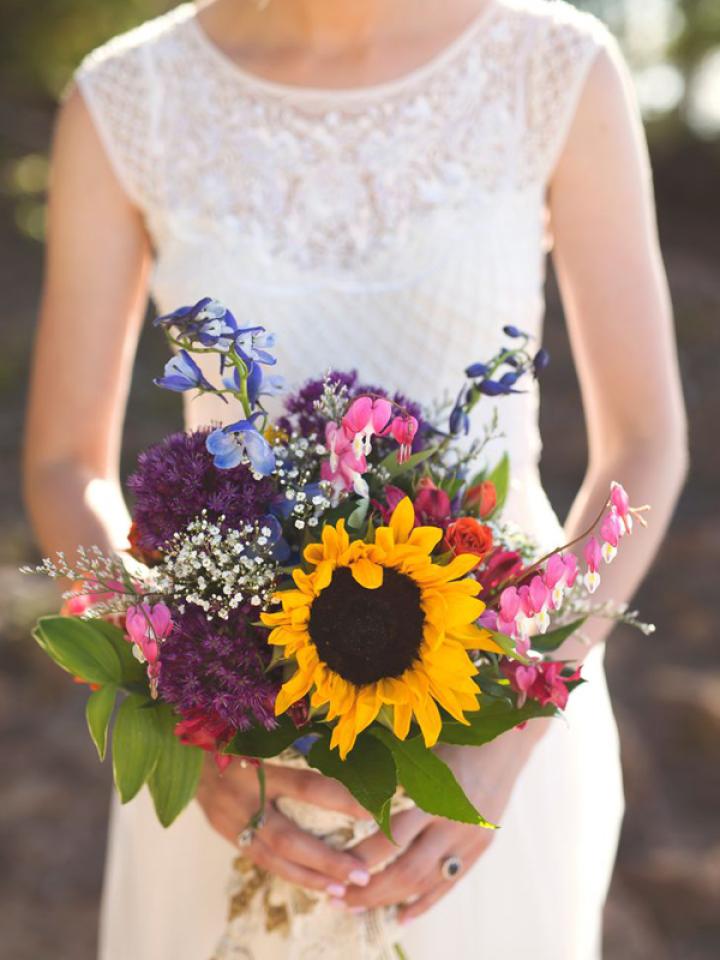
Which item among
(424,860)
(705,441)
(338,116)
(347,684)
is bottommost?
(705,441)

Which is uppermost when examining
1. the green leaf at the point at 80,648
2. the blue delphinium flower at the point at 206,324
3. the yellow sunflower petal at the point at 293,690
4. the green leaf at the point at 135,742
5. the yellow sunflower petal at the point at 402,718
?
the blue delphinium flower at the point at 206,324

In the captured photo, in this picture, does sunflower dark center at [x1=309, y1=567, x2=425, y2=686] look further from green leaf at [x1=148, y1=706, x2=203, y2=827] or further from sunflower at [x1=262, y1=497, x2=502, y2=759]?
green leaf at [x1=148, y1=706, x2=203, y2=827]

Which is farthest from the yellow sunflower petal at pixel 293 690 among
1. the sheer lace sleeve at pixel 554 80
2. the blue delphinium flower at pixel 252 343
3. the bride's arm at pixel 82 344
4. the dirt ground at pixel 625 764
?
the dirt ground at pixel 625 764

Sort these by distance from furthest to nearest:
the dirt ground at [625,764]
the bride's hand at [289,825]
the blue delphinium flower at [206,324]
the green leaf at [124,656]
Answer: the dirt ground at [625,764]
the bride's hand at [289,825]
the green leaf at [124,656]
the blue delphinium flower at [206,324]

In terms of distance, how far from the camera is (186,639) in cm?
121

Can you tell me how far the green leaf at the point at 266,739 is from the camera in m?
1.29

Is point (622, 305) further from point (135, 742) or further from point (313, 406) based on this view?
point (135, 742)

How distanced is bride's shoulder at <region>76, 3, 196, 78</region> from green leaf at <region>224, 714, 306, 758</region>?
3.98 feet

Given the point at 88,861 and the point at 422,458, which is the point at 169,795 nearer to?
the point at 422,458

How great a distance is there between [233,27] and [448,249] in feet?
1.82

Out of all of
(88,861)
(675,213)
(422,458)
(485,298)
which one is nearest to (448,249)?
(485,298)

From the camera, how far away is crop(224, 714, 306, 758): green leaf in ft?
4.25

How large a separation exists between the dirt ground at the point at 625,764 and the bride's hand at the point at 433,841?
229 cm

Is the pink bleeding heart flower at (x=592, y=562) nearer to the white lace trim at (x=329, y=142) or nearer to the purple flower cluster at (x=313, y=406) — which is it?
the purple flower cluster at (x=313, y=406)
